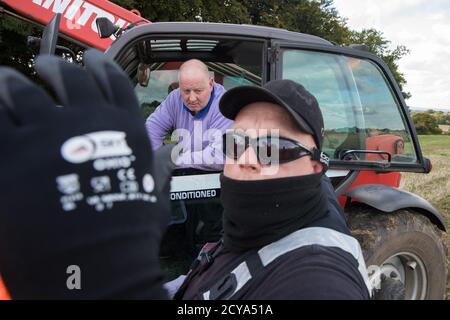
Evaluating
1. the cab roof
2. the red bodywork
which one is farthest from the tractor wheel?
the red bodywork

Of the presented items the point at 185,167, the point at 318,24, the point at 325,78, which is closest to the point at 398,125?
the point at 325,78

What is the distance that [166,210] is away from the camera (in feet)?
2.82

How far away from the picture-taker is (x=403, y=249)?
9.75 ft

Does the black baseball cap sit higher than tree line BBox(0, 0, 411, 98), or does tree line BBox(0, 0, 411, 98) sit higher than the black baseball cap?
tree line BBox(0, 0, 411, 98)

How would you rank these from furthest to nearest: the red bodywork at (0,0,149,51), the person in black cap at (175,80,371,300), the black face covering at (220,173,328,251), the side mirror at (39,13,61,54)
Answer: the red bodywork at (0,0,149,51)
the side mirror at (39,13,61,54)
the black face covering at (220,173,328,251)
the person in black cap at (175,80,371,300)

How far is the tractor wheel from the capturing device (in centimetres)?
282

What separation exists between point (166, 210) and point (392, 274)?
8.74 ft

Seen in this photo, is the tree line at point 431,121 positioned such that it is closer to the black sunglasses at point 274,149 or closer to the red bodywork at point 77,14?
the red bodywork at point 77,14

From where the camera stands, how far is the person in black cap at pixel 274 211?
1.24 meters

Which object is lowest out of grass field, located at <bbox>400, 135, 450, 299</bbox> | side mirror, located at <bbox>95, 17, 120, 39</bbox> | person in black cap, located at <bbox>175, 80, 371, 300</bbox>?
grass field, located at <bbox>400, 135, 450, 299</bbox>

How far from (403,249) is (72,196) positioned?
9.18 ft

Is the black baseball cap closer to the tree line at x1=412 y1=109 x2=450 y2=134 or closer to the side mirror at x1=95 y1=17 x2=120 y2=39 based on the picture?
the side mirror at x1=95 y1=17 x2=120 y2=39

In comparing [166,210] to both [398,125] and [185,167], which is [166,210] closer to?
[185,167]

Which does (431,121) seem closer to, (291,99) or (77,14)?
(77,14)
